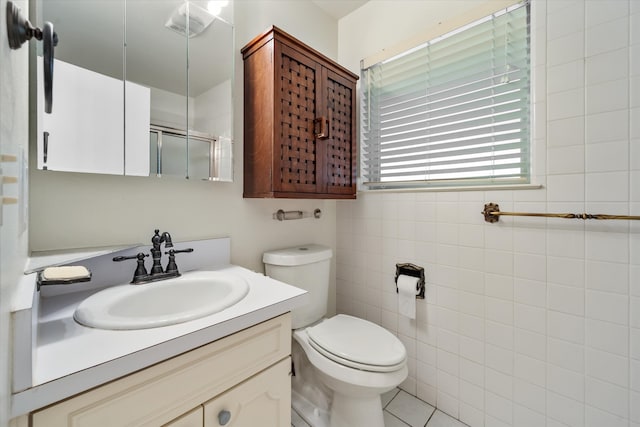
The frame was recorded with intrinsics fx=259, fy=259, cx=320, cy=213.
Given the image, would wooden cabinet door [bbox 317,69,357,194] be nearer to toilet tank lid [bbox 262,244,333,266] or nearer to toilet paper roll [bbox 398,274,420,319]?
toilet tank lid [bbox 262,244,333,266]

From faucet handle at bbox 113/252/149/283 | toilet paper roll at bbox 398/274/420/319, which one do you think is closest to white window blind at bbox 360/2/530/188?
toilet paper roll at bbox 398/274/420/319

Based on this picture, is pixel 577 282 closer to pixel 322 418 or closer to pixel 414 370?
pixel 414 370

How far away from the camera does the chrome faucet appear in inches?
36.3

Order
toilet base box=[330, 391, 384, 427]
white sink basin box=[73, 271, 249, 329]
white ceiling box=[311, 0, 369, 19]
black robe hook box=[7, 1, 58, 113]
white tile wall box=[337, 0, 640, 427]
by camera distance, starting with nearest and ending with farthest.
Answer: black robe hook box=[7, 1, 58, 113]
white sink basin box=[73, 271, 249, 329]
white tile wall box=[337, 0, 640, 427]
toilet base box=[330, 391, 384, 427]
white ceiling box=[311, 0, 369, 19]

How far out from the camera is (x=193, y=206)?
1.15 m

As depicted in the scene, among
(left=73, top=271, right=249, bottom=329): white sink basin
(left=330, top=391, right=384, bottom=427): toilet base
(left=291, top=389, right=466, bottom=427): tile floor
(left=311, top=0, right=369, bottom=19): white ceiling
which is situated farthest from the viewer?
(left=311, top=0, right=369, bottom=19): white ceiling

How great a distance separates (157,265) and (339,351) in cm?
79

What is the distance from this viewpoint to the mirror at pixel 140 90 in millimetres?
828

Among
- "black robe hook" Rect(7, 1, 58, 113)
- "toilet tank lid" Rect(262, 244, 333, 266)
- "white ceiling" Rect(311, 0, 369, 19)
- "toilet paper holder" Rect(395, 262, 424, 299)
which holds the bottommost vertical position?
"toilet paper holder" Rect(395, 262, 424, 299)

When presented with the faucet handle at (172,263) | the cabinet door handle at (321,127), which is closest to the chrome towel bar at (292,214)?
the cabinet door handle at (321,127)

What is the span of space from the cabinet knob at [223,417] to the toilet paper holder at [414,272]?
104 centimetres

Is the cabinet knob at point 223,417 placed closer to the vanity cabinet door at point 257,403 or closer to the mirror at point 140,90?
the vanity cabinet door at point 257,403

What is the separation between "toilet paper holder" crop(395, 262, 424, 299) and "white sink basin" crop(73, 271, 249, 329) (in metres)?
0.92

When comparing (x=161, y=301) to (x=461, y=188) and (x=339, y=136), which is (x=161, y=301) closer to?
(x=339, y=136)
